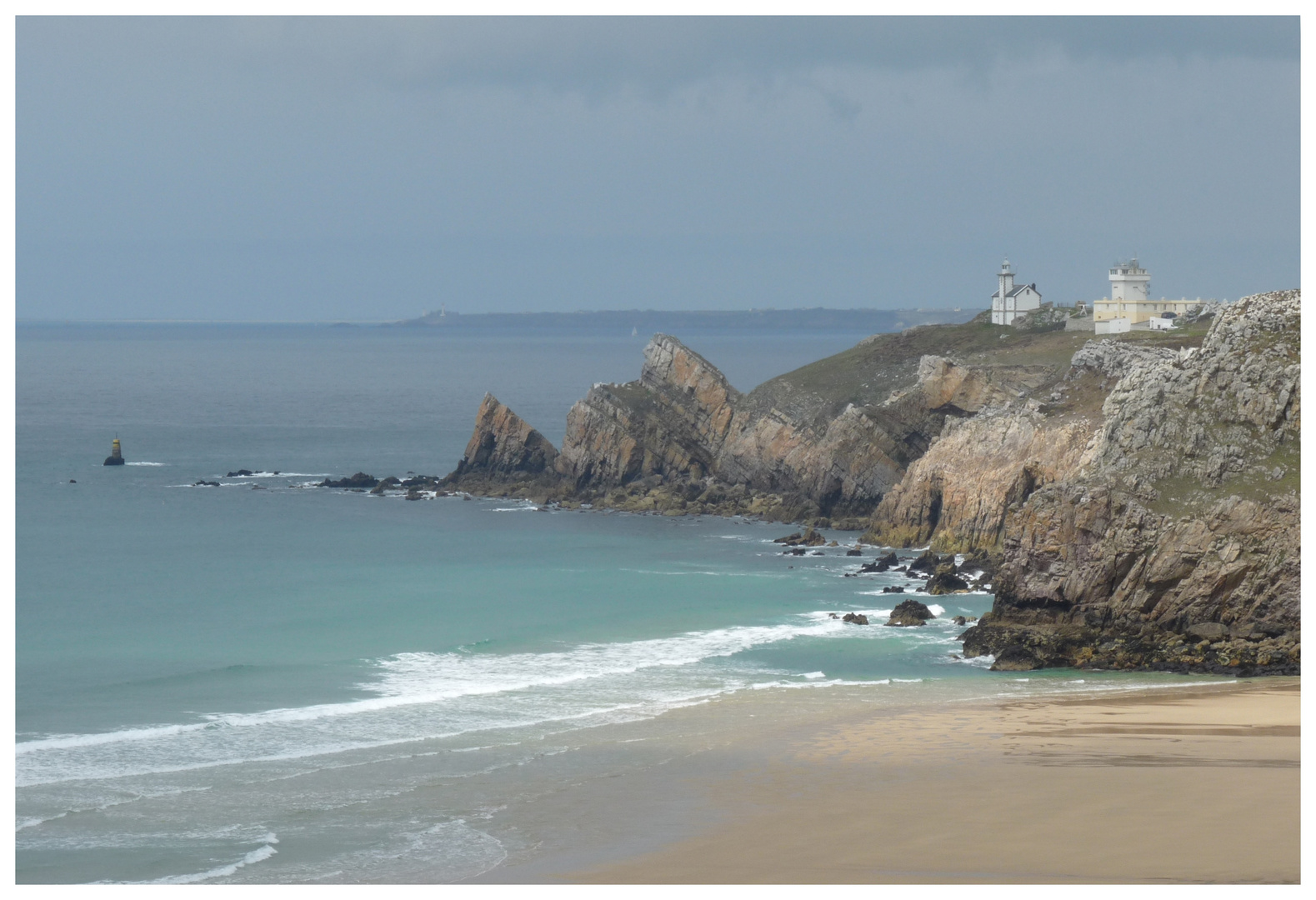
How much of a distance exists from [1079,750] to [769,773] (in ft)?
18.3

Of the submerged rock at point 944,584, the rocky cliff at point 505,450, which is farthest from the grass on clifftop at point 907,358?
the submerged rock at point 944,584

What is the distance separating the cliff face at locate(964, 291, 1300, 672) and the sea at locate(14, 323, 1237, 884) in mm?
1968

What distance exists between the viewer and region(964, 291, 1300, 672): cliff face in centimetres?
3666

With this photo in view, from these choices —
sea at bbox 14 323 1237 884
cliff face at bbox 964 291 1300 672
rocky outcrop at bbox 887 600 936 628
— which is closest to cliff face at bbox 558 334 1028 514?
sea at bbox 14 323 1237 884

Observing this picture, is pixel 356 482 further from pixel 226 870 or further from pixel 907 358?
pixel 226 870

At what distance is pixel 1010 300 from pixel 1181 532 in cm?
7583

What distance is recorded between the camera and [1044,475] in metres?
56.7

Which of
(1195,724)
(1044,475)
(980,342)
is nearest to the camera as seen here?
(1195,724)

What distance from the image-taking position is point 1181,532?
37.6 metres

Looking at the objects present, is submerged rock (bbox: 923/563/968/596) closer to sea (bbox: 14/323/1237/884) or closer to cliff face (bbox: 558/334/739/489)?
sea (bbox: 14/323/1237/884)

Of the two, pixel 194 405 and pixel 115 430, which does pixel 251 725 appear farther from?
pixel 194 405

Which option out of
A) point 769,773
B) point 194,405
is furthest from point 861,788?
point 194,405

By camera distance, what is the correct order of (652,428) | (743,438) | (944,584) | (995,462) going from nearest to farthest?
(944,584), (995,462), (743,438), (652,428)

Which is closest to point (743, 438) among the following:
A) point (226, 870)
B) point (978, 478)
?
point (978, 478)
